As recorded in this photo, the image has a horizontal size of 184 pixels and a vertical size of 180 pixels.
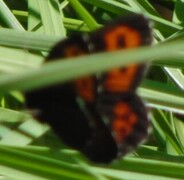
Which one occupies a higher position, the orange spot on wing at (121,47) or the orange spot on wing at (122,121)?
the orange spot on wing at (121,47)

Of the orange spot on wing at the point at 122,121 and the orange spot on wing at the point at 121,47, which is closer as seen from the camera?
the orange spot on wing at the point at 121,47

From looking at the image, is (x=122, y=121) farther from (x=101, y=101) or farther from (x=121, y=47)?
(x=121, y=47)

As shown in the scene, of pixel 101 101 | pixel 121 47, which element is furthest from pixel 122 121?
pixel 121 47

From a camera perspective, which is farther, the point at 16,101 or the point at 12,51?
the point at 16,101

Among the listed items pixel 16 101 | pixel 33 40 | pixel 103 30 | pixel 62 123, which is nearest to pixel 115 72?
pixel 103 30

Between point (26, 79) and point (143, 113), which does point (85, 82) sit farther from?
point (26, 79)

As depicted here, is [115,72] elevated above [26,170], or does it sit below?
above

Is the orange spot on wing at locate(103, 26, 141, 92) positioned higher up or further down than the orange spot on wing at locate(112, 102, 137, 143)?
higher up
